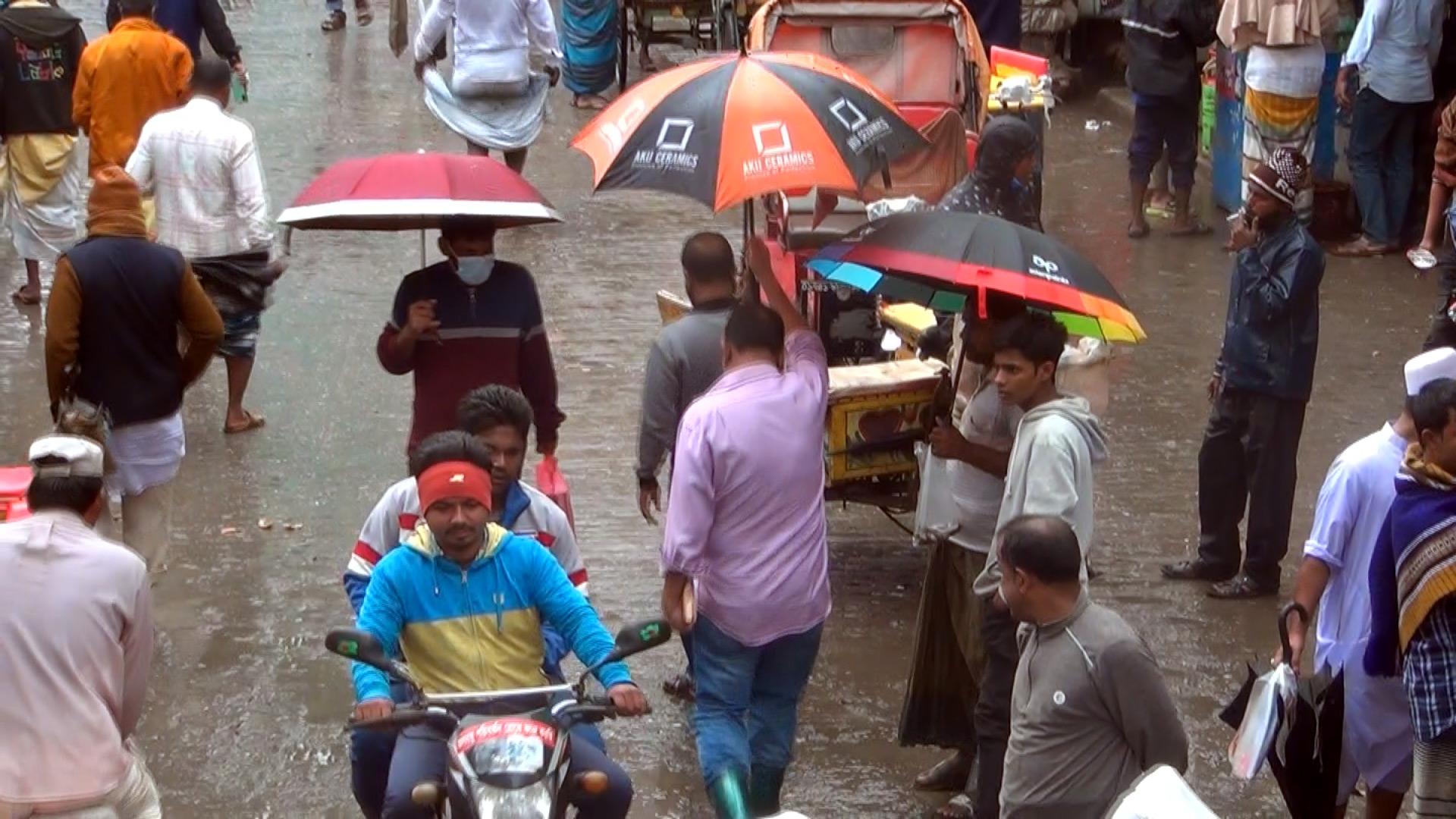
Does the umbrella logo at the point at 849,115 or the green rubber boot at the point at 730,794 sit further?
the umbrella logo at the point at 849,115

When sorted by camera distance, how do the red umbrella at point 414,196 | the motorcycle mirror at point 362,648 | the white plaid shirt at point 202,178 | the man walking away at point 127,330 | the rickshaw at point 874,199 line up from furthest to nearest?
the white plaid shirt at point 202,178
the rickshaw at point 874,199
the man walking away at point 127,330
the red umbrella at point 414,196
the motorcycle mirror at point 362,648

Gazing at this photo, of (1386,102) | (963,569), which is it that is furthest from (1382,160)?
(963,569)

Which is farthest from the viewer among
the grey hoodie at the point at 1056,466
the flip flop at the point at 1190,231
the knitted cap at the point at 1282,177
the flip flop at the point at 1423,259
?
the flip flop at the point at 1190,231

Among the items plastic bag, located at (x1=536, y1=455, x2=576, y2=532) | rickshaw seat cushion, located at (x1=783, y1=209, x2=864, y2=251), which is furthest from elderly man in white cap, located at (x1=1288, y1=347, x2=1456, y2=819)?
rickshaw seat cushion, located at (x1=783, y1=209, x2=864, y2=251)

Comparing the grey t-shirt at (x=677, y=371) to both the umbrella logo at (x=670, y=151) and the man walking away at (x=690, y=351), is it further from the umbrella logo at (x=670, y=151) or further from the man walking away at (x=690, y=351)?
the umbrella logo at (x=670, y=151)

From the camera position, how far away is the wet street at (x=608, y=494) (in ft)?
21.9

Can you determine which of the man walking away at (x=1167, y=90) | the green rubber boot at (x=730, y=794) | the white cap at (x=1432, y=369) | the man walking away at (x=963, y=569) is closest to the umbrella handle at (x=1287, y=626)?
Result: the white cap at (x=1432, y=369)

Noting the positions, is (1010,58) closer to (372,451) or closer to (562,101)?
(372,451)

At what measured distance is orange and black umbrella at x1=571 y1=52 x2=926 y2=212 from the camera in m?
5.71

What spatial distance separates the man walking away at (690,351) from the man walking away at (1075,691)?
1.93 meters

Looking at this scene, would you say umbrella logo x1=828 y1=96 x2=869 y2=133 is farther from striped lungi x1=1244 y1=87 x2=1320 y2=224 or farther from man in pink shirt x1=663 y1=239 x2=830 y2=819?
striped lungi x1=1244 y1=87 x2=1320 y2=224

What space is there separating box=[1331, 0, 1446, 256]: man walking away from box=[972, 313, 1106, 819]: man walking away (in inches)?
289

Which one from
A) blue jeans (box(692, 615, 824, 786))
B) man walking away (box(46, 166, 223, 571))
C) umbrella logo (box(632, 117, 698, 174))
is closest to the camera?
blue jeans (box(692, 615, 824, 786))

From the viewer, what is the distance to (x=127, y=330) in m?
7.21
